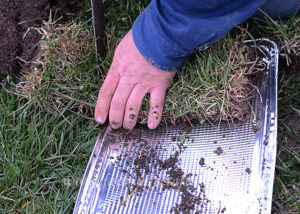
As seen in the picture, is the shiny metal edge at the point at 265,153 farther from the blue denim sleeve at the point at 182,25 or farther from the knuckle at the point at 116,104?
the blue denim sleeve at the point at 182,25

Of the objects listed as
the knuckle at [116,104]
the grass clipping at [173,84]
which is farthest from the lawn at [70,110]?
the knuckle at [116,104]

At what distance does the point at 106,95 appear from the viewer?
4.66 ft

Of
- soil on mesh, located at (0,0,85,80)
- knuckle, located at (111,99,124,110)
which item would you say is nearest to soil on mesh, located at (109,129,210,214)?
knuckle, located at (111,99,124,110)

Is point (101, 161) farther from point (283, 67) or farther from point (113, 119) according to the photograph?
point (283, 67)

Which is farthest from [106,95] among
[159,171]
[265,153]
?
[265,153]

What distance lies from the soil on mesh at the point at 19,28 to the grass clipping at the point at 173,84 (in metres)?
0.07

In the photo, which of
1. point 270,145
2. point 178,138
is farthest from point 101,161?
point 270,145

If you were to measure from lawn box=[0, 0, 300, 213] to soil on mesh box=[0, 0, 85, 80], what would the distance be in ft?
0.27

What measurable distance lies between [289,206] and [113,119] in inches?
31.2

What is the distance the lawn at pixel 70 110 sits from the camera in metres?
1.36

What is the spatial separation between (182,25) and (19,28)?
0.89 m

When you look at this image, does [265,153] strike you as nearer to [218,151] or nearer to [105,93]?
[218,151]

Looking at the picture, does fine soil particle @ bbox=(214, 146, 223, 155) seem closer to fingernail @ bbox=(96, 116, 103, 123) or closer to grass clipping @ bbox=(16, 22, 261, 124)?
grass clipping @ bbox=(16, 22, 261, 124)

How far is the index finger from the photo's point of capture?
4.66 feet
